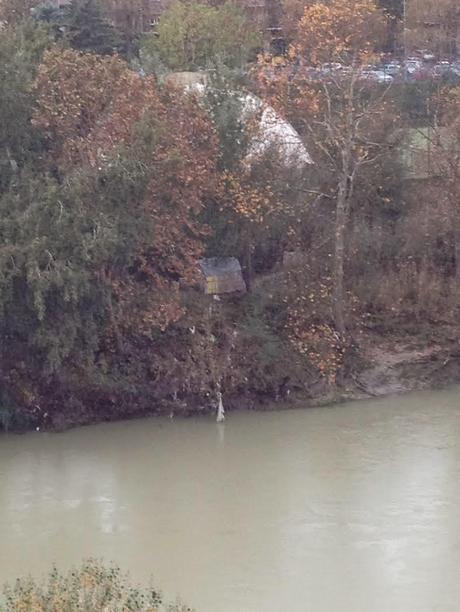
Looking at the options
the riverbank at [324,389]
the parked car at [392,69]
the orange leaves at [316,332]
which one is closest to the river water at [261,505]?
the riverbank at [324,389]

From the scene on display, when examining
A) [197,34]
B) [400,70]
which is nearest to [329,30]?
[400,70]

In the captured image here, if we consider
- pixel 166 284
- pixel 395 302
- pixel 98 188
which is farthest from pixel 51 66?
pixel 395 302

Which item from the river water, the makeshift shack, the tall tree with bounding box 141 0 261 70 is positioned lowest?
the river water

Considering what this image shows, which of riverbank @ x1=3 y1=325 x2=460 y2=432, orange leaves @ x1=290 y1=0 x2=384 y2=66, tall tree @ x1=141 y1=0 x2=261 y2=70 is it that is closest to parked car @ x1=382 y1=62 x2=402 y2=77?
tall tree @ x1=141 y1=0 x2=261 y2=70

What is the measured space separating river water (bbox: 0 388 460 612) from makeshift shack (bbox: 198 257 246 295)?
2.43 m

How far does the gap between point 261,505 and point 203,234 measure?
15.9 ft

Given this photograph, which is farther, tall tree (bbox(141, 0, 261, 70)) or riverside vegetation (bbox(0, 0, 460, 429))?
tall tree (bbox(141, 0, 261, 70))

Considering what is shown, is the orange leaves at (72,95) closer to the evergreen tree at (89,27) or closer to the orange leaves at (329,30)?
the orange leaves at (329,30)

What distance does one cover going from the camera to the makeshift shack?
669 inches

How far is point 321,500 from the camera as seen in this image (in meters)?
12.7

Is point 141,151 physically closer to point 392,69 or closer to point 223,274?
point 223,274

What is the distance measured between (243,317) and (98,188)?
3.33 meters

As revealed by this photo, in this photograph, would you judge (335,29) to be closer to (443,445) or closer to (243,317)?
(243,317)

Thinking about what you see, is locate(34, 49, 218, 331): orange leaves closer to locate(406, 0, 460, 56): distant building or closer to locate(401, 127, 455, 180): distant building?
locate(401, 127, 455, 180): distant building
